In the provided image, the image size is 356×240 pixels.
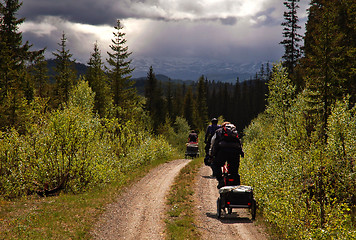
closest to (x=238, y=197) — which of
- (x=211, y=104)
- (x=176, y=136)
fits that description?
(x=176, y=136)

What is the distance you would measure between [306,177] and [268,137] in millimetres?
10222

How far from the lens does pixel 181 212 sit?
1040 cm

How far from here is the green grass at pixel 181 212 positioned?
8247 millimetres

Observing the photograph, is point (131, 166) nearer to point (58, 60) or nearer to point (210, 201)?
point (210, 201)

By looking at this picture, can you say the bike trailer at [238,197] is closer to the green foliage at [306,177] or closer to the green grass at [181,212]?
the green foliage at [306,177]

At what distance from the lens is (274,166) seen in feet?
41.8

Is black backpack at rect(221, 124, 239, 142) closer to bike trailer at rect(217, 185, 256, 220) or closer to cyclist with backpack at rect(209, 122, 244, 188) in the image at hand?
cyclist with backpack at rect(209, 122, 244, 188)

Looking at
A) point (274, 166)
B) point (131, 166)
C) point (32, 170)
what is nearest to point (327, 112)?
point (274, 166)

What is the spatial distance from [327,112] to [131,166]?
17.7 metres

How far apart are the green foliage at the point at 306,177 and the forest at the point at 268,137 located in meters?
0.07

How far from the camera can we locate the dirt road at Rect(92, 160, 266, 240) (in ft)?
27.2

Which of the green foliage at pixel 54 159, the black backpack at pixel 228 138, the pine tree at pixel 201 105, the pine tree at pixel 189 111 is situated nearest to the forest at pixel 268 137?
the green foliage at pixel 54 159

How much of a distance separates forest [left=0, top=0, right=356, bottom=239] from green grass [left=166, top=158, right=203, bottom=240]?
9.20ft

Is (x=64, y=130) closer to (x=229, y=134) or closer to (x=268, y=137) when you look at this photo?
(x=229, y=134)
